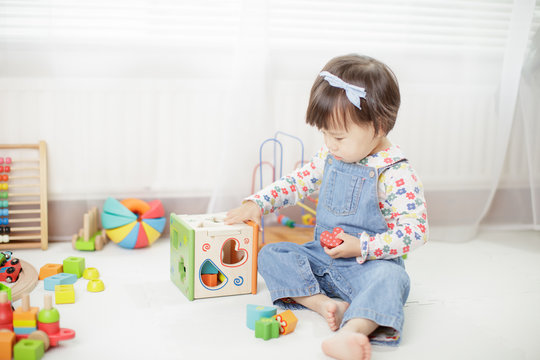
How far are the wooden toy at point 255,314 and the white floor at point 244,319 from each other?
0.06 ft

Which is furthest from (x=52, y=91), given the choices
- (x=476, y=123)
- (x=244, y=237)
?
(x=476, y=123)

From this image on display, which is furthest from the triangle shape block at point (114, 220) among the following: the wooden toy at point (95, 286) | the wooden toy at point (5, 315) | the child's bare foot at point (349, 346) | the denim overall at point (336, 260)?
the child's bare foot at point (349, 346)

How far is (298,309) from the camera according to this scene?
1.37 m

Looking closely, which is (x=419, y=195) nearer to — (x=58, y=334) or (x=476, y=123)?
(x=58, y=334)

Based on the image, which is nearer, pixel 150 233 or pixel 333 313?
pixel 333 313

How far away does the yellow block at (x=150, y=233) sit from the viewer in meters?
1.88

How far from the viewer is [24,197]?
6.31 feet

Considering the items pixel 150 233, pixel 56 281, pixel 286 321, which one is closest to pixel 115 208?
pixel 150 233

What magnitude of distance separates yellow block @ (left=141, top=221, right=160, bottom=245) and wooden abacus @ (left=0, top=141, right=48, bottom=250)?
0.32m

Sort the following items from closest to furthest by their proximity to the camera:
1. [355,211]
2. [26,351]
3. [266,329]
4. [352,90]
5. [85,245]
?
[26,351], [266,329], [352,90], [355,211], [85,245]

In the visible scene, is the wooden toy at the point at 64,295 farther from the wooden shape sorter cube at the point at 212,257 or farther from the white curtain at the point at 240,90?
the white curtain at the point at 240,90

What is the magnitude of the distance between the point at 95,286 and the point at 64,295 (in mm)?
114

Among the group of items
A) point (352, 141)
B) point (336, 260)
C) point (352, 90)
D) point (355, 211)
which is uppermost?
point (352, 90)

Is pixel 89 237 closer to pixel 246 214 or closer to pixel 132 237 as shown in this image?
pixel 132 237
